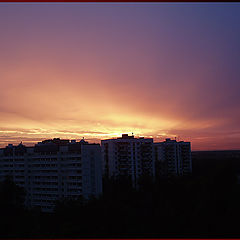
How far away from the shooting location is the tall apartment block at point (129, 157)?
1809 cm

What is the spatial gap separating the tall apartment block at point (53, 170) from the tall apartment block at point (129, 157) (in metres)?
3.46

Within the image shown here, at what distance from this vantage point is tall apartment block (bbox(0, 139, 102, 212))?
43.4 ft

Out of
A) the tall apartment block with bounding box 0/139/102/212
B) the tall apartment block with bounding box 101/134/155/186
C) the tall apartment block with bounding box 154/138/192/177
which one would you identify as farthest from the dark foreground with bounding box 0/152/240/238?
the tall apartment block with bounding box 154/138/192/177

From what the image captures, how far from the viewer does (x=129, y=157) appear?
59.6 ft

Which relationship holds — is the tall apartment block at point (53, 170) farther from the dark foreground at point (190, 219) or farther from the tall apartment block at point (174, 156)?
the dark foreground at point (190, 219)

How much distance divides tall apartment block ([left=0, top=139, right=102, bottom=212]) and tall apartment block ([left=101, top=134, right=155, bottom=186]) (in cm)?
346

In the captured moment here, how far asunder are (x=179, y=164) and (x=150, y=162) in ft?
15.5

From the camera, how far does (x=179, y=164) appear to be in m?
22.4

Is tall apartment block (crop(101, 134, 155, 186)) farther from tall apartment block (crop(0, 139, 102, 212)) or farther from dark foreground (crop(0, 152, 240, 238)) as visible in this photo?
dark foreground (crop(0, 152, 240, 238))

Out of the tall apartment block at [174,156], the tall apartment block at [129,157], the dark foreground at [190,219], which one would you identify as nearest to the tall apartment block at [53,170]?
the tall apartment block at [129,157]

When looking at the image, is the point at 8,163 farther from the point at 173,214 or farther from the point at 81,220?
the point at 173,214

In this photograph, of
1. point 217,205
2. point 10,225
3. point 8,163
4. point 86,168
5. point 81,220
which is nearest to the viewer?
point 217,205

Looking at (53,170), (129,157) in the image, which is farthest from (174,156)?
(53,170)

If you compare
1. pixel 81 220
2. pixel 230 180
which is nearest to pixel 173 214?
pixel 230 180
